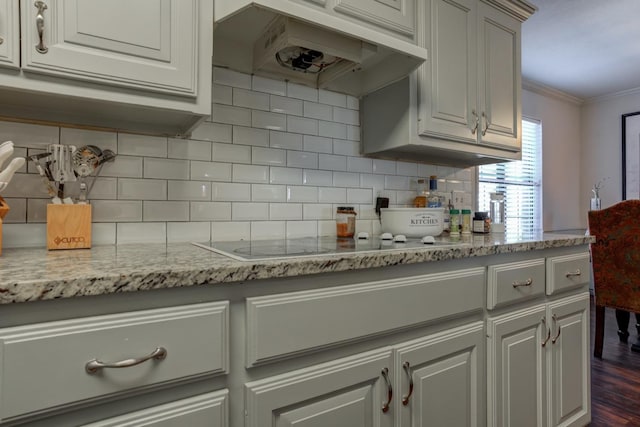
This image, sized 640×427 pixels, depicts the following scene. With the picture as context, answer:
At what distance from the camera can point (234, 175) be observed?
1.53m

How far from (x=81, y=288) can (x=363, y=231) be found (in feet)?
4.56

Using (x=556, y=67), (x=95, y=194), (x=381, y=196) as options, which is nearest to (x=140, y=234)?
(x=95, y=194)

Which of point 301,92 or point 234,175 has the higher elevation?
point 301,92

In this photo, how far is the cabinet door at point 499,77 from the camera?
1.90m

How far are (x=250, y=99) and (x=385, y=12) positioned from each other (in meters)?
0.64

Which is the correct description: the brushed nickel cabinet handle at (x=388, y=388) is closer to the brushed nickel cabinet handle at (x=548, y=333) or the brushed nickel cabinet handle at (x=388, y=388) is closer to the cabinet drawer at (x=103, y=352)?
the cabinet drawer at (x=103, y=352)

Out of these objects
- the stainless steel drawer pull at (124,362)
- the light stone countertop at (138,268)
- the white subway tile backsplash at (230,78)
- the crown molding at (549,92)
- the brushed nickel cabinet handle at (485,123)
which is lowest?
the stainless steel drawer pull at (124,362)

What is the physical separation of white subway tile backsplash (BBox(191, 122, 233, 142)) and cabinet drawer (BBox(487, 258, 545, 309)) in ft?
3.71

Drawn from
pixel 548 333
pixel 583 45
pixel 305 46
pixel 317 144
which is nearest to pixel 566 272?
pixel 548 333

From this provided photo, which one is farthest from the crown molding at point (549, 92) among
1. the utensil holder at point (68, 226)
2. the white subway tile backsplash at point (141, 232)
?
the utensil holder at point (68, 226)

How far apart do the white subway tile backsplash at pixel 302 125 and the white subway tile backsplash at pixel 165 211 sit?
22.8 inches

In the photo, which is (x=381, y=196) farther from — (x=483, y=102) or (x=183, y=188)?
(x=183, y=188)

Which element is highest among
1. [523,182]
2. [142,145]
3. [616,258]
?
[523,182]

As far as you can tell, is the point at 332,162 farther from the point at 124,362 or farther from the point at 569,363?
the point at 569,363
